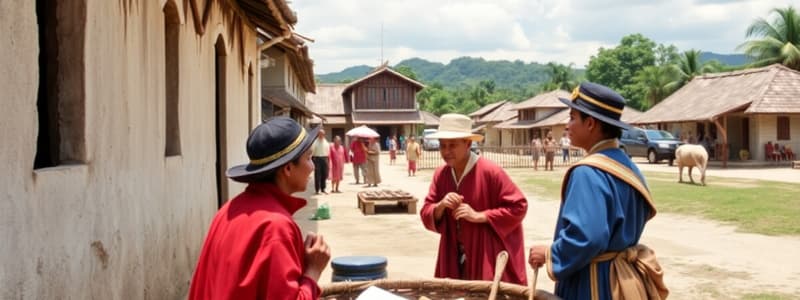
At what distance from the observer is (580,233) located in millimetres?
3008

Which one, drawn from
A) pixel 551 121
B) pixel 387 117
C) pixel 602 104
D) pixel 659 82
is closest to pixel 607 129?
pixel 602 104

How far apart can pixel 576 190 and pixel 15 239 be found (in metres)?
2.33

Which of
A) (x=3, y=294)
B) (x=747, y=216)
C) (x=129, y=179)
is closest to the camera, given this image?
(x=3, y=294)

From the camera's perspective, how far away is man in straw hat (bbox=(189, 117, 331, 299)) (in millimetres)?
2342

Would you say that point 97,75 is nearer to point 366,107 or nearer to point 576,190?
point 576,190

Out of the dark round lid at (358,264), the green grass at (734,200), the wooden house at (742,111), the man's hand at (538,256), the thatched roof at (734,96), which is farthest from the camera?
the wooden house at (742,111)

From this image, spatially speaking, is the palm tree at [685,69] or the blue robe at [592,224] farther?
the palm tree at [685,69]

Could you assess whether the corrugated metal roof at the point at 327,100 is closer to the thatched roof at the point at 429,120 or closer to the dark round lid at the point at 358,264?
the thatched roof at the point at 429,120

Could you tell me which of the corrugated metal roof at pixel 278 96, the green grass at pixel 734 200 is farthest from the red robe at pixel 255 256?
the corrugated metal roof at pixel 278 96

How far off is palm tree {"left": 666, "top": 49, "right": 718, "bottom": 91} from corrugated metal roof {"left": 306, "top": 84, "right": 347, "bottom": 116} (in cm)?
2459

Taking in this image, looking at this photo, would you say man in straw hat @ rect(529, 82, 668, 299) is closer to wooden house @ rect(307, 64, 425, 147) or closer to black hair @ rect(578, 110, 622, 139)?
black hair @ rect(578, 110, 622, 139)

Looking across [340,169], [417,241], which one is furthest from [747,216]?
[340,169]

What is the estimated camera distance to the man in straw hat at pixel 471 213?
4.26m

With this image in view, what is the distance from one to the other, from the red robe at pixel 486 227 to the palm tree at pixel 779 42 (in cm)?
3898
